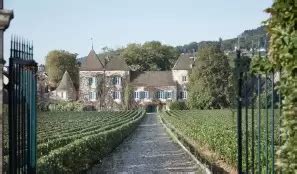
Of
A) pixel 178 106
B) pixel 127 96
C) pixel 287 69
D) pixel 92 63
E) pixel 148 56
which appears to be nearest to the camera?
pixel 287 69

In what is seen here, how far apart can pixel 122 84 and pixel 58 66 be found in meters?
18.2

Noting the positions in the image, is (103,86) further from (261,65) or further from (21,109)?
(261,65)

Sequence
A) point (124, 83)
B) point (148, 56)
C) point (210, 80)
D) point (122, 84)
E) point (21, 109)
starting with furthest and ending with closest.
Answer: point (148, 56)
point (124, 83)
point (122, 84)
point (210, 80)
point (21, 109)

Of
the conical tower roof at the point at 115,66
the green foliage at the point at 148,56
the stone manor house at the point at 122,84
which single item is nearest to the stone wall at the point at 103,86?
the stone manor house at the point at 122,84

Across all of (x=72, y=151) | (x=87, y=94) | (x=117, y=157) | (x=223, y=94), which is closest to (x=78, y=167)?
(x=72, y=151)

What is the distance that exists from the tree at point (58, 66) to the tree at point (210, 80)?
34879mm

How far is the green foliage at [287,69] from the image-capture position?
3801 mm

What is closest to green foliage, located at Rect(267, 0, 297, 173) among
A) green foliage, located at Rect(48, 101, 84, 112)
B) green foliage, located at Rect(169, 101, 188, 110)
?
green foliage, located at Rect(48, 101, 84, 112)

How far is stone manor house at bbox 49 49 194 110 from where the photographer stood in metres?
91.0

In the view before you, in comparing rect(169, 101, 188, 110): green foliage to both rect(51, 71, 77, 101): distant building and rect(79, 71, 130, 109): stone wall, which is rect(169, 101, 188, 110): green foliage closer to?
rect(79, 71, 130, 109): stone wall

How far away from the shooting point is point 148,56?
360 feet

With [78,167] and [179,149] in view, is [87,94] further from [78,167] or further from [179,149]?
[78,167]

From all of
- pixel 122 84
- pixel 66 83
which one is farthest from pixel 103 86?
pixel 66 83

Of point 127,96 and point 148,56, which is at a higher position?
point 148,56
